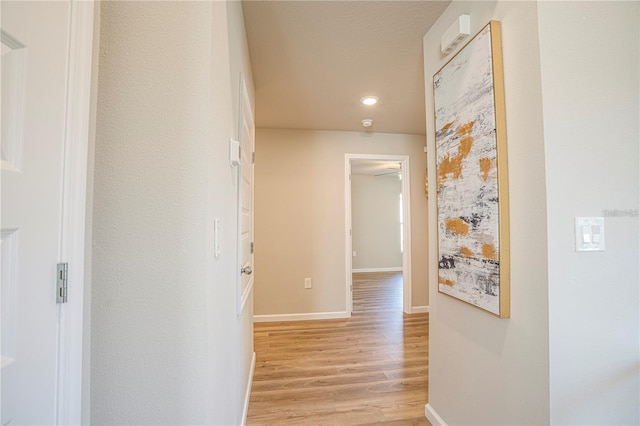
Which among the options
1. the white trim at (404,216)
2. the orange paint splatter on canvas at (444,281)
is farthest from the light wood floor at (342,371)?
the orange paint splatter on canvas at (444,281)

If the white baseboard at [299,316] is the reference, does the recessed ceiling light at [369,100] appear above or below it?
above

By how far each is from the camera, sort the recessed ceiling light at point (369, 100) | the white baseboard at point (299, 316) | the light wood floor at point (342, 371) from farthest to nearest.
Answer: the white baseboard at point (299, 316), the recessed ceiling light at point (369, 100), the light wood floor at point (342, 371)

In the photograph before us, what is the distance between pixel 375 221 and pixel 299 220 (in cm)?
369

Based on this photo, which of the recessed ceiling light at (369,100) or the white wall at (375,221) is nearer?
the recessed ceiling light at (369,100)

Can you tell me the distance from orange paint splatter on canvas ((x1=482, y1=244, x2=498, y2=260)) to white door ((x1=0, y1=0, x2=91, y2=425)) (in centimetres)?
141

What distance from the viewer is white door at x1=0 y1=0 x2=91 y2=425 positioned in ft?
1.78

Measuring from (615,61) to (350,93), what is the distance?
1747mm

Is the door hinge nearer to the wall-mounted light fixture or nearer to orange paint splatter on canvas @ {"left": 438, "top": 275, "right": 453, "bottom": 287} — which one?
orange paint splatter on canvas @ {"left": 438, "top": 275, "right": 453, "bottom": 287}

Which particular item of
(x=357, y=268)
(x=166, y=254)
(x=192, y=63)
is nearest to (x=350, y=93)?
(x=192, y=63)

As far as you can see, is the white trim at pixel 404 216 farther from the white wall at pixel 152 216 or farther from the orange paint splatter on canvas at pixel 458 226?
the white wall at pixel 152 216

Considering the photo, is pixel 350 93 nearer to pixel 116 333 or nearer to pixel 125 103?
pixel 125 103

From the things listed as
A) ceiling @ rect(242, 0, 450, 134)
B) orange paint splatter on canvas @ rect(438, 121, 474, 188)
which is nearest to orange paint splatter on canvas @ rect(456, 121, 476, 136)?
orange paint splatter on canvas @ rect(438, 121, 474, 188)

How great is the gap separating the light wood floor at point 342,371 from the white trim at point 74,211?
133cm

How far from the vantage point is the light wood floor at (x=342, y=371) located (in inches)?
67.9
